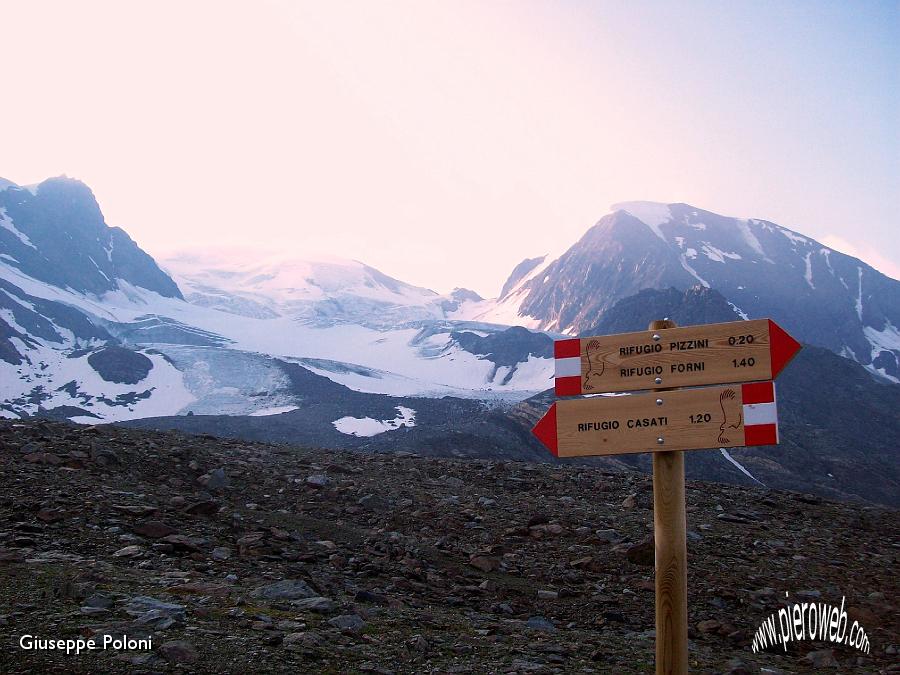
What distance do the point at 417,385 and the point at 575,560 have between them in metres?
86.0

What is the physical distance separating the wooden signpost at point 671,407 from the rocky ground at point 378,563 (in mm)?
1957

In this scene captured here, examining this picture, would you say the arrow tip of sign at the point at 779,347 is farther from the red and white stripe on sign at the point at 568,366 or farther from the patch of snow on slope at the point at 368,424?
the patch of snow on slope at the point at 368,424

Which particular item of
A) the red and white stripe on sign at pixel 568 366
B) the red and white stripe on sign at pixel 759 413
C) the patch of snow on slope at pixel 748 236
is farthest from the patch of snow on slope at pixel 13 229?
the red and white stripe on sign at pixel 759 413

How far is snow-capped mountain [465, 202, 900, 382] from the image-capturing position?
462ft

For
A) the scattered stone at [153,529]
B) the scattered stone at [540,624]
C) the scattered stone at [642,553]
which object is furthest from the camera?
the scattered stone at [642,553]

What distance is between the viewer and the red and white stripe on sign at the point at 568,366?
585 centimetres

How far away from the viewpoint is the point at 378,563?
980 cm

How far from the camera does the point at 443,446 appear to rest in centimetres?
4481

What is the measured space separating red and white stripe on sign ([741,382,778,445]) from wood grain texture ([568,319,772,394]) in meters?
0.11

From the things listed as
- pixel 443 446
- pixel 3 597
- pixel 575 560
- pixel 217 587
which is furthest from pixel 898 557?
pixel 443 446

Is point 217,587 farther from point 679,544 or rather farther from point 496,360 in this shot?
point 496,360

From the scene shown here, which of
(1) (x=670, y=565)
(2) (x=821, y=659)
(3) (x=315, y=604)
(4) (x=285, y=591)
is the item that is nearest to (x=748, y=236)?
(2) (x=821, y=659)

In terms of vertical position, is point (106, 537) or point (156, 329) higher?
point (156, 329)

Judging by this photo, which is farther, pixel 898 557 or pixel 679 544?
pixel 898 557
